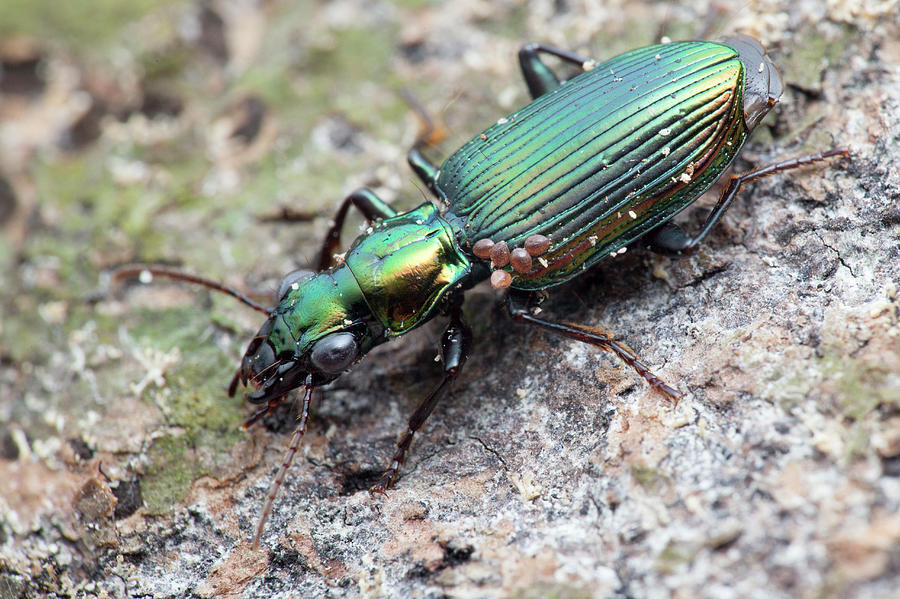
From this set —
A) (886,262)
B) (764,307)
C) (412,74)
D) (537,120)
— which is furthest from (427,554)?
(412,74)

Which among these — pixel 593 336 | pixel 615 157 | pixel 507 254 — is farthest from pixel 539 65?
pixel 593 336

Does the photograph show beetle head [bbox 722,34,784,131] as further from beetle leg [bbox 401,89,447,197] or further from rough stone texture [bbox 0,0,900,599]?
beetle leg [bbox 401,89,447,197]

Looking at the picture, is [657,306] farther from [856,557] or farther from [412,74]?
[412,74]

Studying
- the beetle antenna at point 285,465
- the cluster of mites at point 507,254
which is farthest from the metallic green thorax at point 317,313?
the cluster of mites at point 507,254

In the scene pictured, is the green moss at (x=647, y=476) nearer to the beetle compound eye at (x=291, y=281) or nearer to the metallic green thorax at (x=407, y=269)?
the metallic green thorax at (x=407, y=269)

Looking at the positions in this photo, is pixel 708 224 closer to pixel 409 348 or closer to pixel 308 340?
pixel 409 348

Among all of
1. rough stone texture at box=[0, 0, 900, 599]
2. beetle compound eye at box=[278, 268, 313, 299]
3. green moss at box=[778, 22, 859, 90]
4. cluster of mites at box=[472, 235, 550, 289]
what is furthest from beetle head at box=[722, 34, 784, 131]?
beetle compound eye at box=[278, 268, 313, 299]
